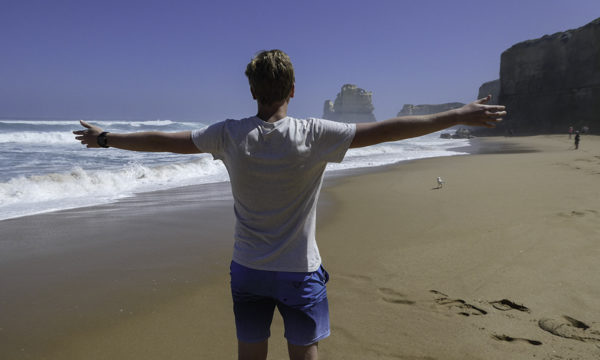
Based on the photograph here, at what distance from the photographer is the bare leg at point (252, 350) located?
156 cm

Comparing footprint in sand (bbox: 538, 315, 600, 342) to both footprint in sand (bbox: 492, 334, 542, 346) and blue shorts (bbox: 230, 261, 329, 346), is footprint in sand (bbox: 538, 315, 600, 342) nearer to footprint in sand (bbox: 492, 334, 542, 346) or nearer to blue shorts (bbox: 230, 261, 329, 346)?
footprint in sand (bbox: 492, 334, 542, 346)

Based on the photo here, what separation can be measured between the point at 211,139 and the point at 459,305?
249 cm

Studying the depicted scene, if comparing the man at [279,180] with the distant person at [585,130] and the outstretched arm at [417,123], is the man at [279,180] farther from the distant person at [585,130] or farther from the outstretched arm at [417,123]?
the distant person at [585,130]

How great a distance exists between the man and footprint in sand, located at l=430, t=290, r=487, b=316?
182cm

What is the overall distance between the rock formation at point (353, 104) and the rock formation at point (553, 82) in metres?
111

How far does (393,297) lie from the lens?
10.4 feet

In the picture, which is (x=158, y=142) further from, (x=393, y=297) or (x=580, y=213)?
(x=580, y=213)

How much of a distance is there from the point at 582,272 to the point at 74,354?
4154 millimetres

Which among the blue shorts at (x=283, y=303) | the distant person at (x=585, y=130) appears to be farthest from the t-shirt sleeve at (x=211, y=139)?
the distant person at (x=585, y=130)

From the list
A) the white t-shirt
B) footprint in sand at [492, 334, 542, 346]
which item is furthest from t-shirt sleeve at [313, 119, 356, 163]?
footprint in sand at [492, 334, 542, 346]

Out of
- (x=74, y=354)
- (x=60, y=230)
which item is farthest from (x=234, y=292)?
(x=60, y=230)

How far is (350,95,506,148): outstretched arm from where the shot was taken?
4.87ft

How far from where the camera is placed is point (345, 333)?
2.66 meters

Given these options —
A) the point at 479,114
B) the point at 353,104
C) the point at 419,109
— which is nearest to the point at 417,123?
the point at 479,114
